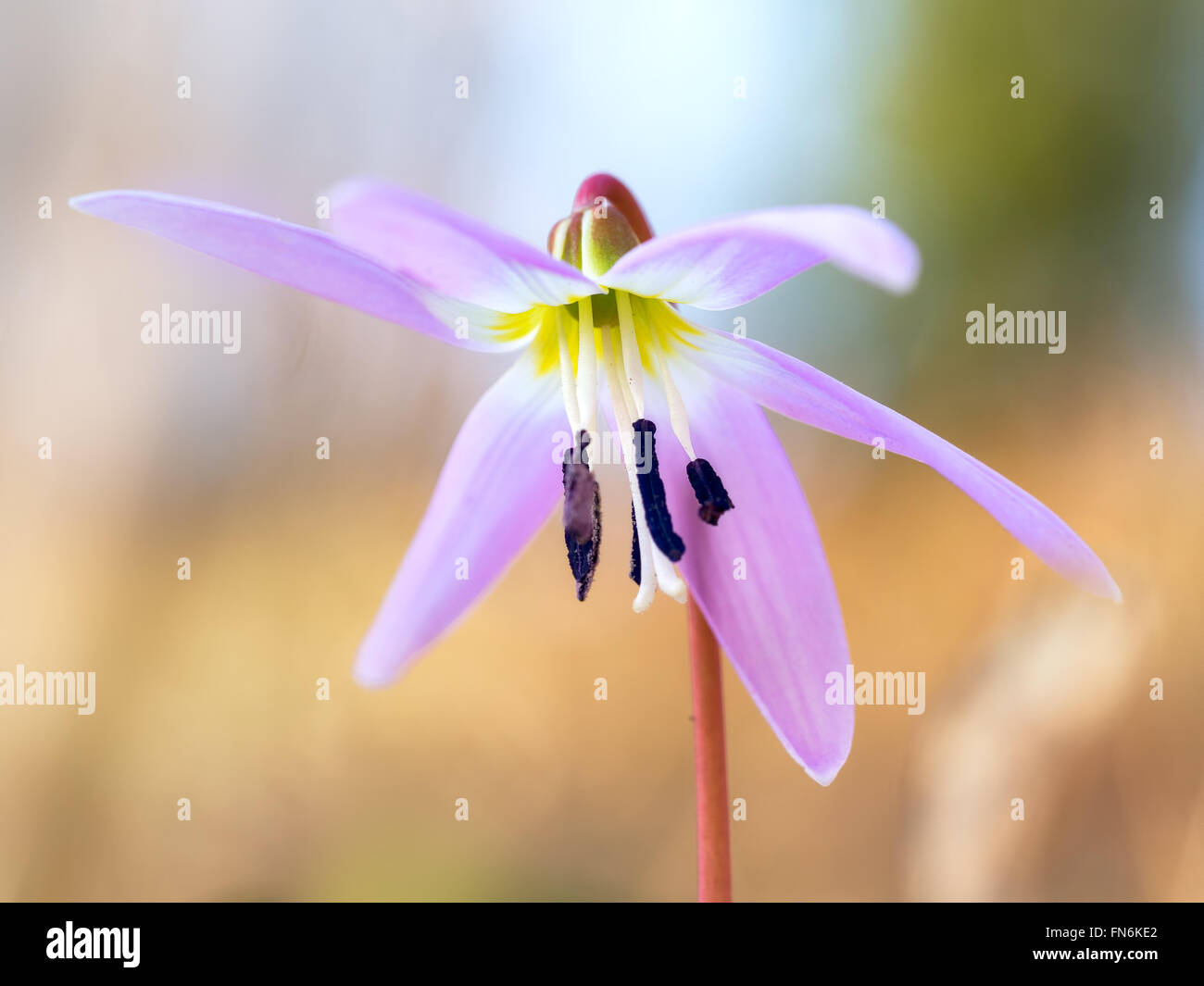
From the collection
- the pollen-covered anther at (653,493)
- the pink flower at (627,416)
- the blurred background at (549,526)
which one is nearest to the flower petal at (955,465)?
the pink flower at (627,416)

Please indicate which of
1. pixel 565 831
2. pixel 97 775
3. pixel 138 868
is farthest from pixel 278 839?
pixel 565 831

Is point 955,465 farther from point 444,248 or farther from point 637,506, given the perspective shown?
point 444,248

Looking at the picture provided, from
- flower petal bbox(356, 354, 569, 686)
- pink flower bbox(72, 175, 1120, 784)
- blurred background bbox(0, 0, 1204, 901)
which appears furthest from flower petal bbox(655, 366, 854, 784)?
blurred background bbox(0, 0, 1204, 901)

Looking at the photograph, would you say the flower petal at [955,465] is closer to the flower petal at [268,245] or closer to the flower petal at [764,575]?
the flower petal at [764,575]

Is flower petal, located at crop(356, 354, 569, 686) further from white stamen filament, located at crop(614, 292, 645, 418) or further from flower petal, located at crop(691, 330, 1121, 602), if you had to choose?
flower petal, located at crop(691, 330, 1121, 602)
